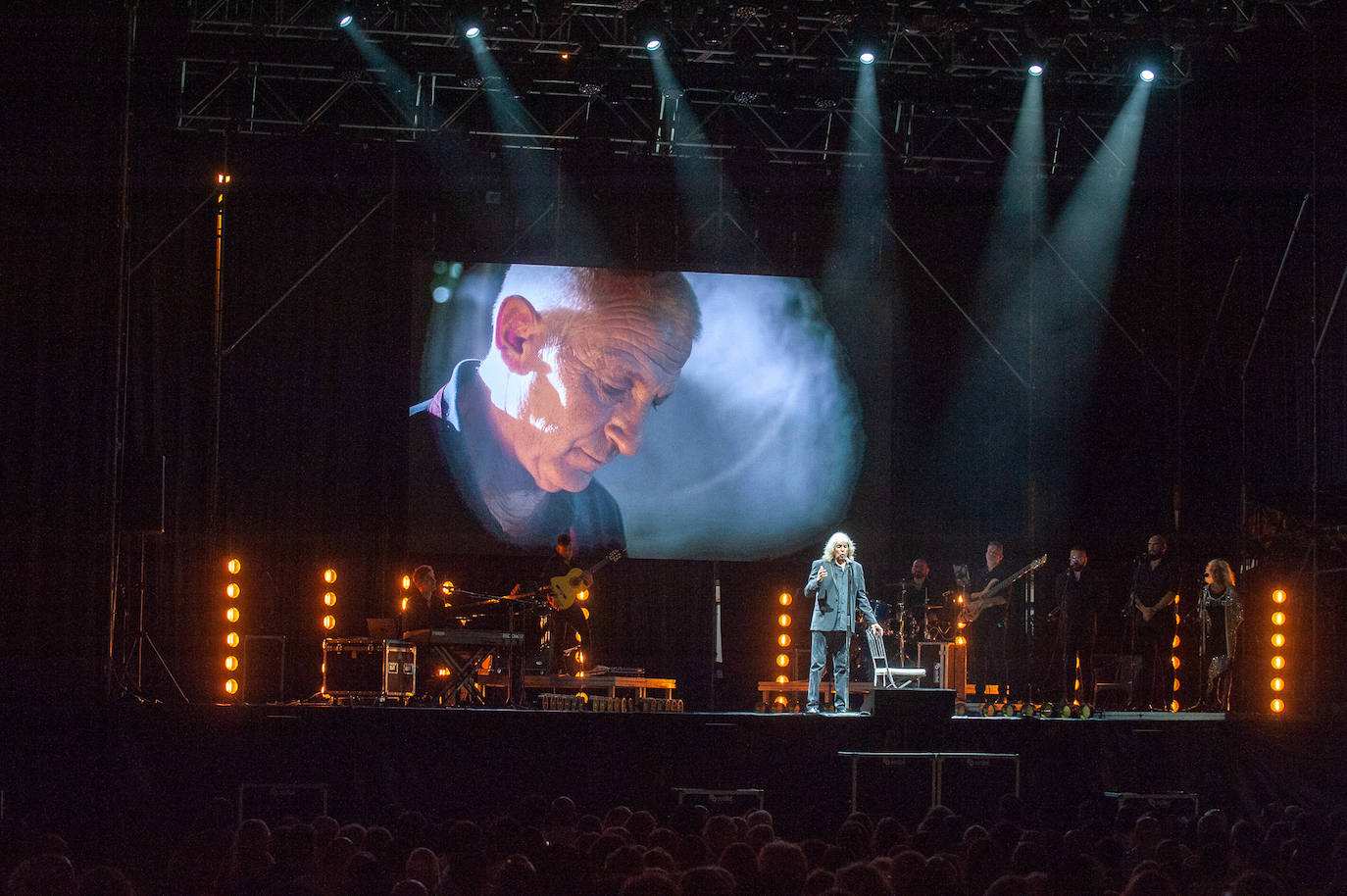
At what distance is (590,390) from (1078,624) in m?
5.29

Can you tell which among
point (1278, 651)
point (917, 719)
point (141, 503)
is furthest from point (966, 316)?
point (141, 503)

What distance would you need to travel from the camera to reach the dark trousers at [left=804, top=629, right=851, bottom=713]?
1212cm

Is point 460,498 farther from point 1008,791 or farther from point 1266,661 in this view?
point 1266,661

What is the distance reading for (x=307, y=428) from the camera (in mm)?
15258

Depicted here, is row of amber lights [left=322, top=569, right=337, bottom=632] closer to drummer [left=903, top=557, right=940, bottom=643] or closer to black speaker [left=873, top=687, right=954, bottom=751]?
drummer [left=903, top=557, right=940, bottom=643]

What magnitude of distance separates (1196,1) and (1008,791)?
6.96m

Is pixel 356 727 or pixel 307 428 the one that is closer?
pixel 356 727

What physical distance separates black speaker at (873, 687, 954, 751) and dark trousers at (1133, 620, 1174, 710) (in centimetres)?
365

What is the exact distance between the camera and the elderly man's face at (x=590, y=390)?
15336 mm

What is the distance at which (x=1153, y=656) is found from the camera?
14.0m

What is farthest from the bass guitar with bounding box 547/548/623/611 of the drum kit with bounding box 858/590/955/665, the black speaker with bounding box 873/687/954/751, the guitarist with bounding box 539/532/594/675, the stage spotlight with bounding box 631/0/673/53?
the stage spotlight with bounding box 631/0/673/53

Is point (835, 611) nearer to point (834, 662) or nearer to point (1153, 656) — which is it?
point (834, 662)

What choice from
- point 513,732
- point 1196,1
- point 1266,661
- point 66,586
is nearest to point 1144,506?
point 1266,661

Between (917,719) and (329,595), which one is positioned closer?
(917,719)
